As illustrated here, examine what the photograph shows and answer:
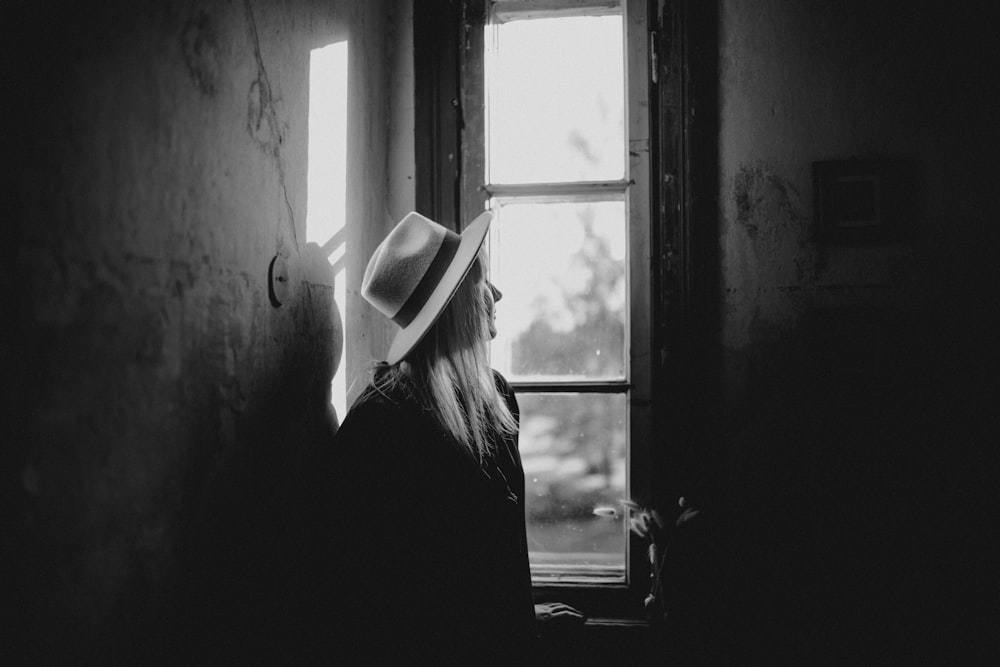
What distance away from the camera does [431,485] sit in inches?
50.6

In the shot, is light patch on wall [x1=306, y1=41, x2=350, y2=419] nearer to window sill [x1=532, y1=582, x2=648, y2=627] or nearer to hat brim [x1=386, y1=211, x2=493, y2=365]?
hat brim [x1=386, y1=211, x2=493, y2=365]

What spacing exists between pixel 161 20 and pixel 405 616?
107cm

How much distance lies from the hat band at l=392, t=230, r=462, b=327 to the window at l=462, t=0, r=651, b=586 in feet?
2.01

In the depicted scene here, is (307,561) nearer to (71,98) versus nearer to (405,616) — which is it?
(405,616)

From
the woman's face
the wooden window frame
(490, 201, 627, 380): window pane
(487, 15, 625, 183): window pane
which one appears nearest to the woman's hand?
the wooden window frame

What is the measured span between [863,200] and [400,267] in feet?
4.34

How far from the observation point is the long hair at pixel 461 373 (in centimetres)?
134

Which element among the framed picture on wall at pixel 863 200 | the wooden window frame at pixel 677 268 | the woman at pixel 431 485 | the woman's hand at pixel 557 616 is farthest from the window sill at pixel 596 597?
the framed picture on wall at pixel 863 200

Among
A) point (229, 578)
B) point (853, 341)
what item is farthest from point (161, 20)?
point (853, 341)

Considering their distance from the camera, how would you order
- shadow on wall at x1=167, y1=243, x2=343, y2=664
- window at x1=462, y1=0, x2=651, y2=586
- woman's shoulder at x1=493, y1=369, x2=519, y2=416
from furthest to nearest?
1. window at x1=462, y1=0, x2=651, y2=586
2. woman's shoulder at x1=493, y1=369, x2=519, y2=416
3. shadow on wall at x1=167, y1=243, x2=343, y2=664

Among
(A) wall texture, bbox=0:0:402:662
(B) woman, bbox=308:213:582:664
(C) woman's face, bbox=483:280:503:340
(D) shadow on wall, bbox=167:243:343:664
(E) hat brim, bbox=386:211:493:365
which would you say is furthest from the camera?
(C) woman's face, bbox=483:280:503:340

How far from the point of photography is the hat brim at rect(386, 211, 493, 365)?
4.32 feet

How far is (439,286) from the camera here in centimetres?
137

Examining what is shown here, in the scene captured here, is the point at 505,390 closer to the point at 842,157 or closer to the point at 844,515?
the point at 844,515
